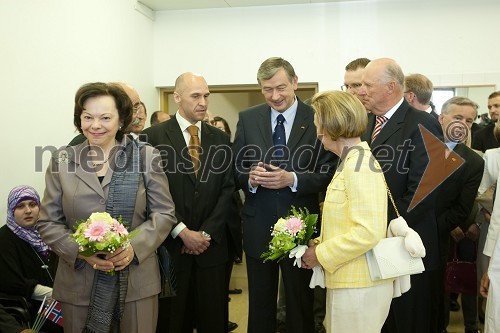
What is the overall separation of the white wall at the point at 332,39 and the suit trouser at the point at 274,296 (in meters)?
3.67

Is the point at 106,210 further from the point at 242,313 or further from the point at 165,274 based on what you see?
the point at 242,313

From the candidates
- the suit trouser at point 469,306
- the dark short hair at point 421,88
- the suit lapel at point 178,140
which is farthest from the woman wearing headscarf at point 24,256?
the suit trouser at point 469,306

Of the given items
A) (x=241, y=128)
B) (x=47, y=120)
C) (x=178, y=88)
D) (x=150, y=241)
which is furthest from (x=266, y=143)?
(x=47, y=120)

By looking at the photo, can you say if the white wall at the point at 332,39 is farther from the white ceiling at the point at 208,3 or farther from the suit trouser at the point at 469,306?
the suit trouser at the point at 469,306

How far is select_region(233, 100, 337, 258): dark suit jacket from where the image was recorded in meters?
2.94

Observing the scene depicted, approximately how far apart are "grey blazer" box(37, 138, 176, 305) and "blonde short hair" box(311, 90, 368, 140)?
0.94 m

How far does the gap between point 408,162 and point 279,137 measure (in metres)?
0.80

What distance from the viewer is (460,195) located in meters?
3.40

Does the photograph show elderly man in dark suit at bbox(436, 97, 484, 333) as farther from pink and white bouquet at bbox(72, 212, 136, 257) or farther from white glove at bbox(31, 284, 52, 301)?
white glove at bbox(31, 284, 52, 301)

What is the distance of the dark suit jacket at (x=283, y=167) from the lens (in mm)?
2936

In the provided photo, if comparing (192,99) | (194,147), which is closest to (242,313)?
(194,147)

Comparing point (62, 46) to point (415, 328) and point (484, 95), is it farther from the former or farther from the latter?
point (484, 95)

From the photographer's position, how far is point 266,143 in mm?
3027

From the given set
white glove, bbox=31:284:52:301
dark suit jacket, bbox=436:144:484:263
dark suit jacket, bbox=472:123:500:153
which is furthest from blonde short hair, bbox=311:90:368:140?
dark suit jacket, bbox=472:123:500:153
